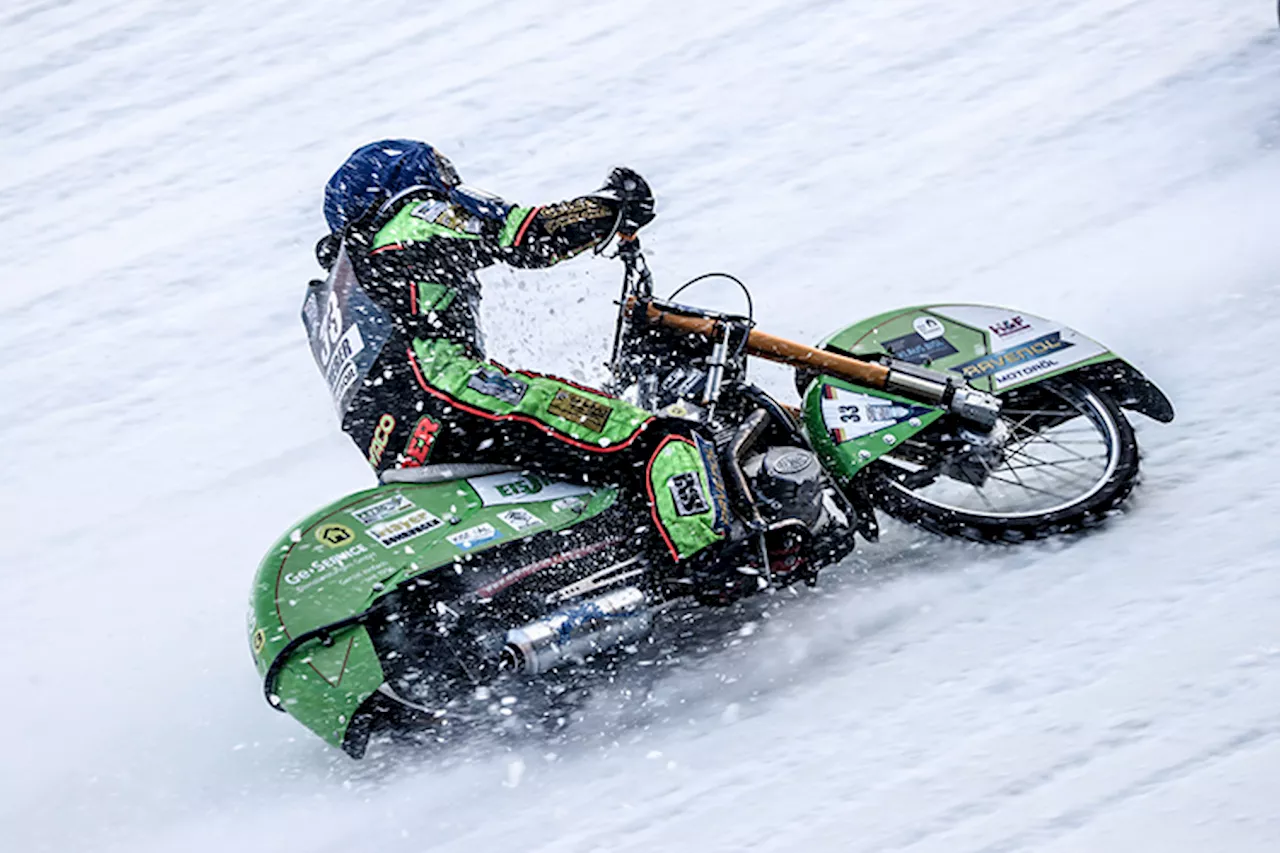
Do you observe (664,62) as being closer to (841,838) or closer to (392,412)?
(392,412)

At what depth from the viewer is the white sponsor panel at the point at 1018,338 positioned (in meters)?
5.16

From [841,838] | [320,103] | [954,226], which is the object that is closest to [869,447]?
[841,838]

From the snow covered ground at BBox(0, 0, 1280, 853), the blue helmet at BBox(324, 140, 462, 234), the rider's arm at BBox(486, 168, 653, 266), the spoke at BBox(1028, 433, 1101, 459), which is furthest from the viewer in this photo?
the spoke at BBox(1028, 433, 1101, 459)

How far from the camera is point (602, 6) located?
10.3 metres

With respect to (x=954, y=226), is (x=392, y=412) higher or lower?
higher

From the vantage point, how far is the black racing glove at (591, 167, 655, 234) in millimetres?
4559

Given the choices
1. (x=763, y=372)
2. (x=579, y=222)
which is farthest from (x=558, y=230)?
(x=763, y=372)

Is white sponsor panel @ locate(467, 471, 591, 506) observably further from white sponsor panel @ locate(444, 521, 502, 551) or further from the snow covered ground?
the snow covered ground

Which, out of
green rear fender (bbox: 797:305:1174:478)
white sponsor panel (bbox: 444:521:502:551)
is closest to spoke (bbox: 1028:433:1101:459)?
green rear fender (bbox: 797:305:1174:478)

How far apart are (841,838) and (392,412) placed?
6.08ft

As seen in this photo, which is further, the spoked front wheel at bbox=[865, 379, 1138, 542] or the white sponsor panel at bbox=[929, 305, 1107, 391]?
the white sponsor panel at bbox=[929, 305, 1107, 391]

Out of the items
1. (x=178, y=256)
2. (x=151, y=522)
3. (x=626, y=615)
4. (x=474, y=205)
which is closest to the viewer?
(x=626, y=615)

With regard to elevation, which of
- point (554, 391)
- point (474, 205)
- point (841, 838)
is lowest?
point (841, 838)

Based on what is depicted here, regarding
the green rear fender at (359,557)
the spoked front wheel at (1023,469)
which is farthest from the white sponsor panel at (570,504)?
the spoked front wheel at (1023,469)
